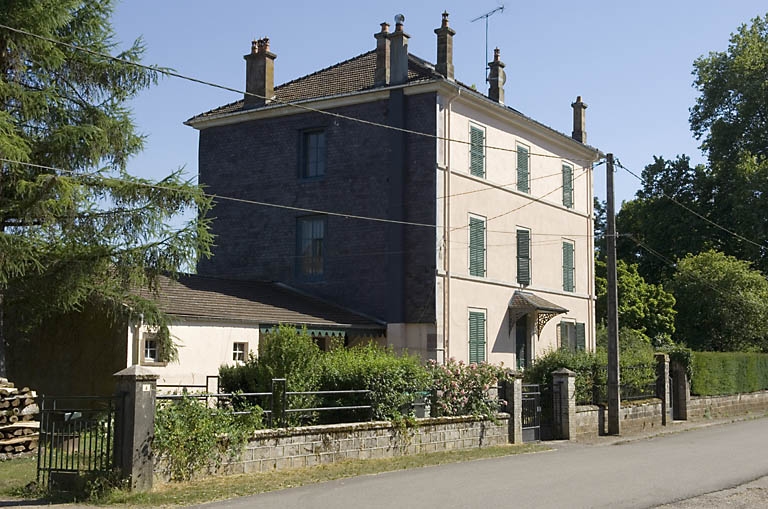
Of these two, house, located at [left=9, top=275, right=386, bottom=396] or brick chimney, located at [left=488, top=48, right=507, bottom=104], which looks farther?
brick chimney, located at [left=488, top=48, right=507, bottom=104]

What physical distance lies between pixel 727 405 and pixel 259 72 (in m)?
18.6

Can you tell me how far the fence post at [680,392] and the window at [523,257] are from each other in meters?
5.24

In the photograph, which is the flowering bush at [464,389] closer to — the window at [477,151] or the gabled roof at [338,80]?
the window at [477,151]

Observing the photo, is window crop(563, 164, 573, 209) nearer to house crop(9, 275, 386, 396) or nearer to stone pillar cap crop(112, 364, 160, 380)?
house crop(9, 275, 386, 396)

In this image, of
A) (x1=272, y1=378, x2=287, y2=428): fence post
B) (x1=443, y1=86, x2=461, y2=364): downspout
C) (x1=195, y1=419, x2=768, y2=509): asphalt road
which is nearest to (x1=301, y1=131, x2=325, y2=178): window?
(x1=443, y1=86, x2=461, y2=364): downspout

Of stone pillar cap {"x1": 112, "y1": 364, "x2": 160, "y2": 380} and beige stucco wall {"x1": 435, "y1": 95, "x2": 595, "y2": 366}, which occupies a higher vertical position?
beige stucco wall {"x1": 435, "y1": 95, "x2": 595, "y2": 366}

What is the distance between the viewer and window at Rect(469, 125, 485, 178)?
2803cm

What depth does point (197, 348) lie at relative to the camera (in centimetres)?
2172

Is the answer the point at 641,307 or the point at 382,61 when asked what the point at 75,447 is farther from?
the point at 641,307

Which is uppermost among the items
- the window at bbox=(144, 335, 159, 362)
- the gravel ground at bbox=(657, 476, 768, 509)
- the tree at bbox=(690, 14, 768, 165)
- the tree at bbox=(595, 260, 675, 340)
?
the tree at bbox=(690, 14, 768, 165)

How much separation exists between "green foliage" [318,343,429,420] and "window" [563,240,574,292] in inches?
620

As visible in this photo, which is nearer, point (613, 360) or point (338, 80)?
point (613, 360)

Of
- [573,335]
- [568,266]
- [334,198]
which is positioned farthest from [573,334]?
[334,198]

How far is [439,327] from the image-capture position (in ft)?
85.5
